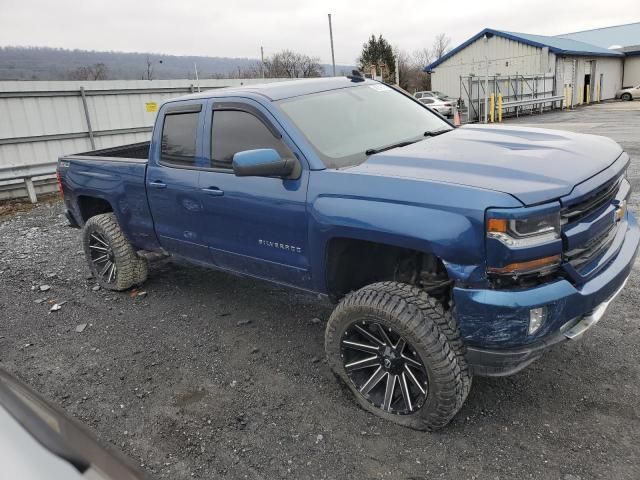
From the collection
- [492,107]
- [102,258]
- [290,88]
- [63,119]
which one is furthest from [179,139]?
[492,107]

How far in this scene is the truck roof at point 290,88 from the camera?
379 centimetres

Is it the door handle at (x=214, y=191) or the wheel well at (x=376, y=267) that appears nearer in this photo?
the wheel well at (x=376, y=267)

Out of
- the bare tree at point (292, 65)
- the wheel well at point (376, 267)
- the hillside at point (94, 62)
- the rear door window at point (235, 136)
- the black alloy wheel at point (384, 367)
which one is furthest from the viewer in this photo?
the bare tree at point (292, 65)

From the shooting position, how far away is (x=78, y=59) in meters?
54.1

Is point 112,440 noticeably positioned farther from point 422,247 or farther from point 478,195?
point 478,195

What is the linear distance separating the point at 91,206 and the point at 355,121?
3404 mm

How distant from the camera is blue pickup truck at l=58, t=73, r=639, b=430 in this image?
2.55 m

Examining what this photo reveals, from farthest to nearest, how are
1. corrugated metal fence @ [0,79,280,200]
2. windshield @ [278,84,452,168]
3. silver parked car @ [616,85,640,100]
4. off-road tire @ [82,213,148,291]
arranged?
silver parked car @ [616,85,640,100], corrugated metal fence @ [0,79,280,200], off-road tire @ [82,213,148,291], windshield @ [278,84,452,168]

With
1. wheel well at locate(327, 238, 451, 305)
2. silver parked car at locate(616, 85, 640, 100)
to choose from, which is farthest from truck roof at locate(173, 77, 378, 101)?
silver parked car at locate(616, 85, 640, 100)

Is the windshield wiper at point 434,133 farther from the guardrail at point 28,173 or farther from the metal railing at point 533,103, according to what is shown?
the metal railing at point 533,103

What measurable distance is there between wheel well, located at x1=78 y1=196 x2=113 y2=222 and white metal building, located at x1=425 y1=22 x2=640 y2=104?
23494mm

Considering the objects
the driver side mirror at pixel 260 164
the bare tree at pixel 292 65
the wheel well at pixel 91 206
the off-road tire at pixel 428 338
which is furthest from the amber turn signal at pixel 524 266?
the bare tree at pixel 292 65

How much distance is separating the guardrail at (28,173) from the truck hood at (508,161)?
9.79 metres

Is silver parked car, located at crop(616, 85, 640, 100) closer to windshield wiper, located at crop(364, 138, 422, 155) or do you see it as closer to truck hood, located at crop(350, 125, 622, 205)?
truck hood, located at crop(350, 125, 622, 205)
